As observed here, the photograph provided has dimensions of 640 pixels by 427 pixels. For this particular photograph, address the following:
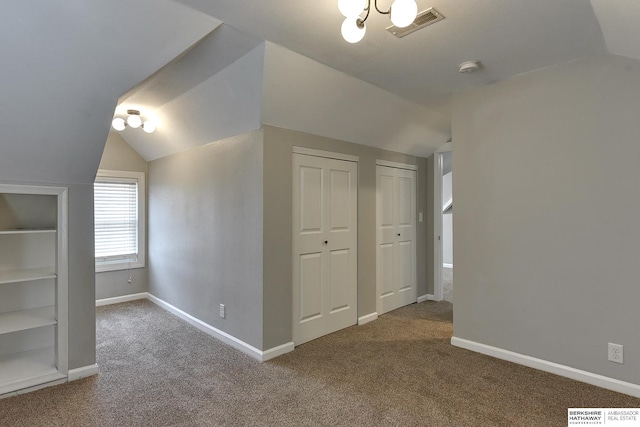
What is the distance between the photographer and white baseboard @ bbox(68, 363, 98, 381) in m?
2.56

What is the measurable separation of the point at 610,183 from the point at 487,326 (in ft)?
4.69

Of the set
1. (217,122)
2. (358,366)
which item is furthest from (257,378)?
(217,122)

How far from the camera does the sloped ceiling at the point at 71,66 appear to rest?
5.71ft

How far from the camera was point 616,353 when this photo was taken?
234 cm

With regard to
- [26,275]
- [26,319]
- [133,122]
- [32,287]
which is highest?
[133,122]

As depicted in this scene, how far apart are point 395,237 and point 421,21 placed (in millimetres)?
2703

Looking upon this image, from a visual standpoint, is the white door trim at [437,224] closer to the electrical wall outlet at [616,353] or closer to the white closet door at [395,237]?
the white closet door at [395,237]

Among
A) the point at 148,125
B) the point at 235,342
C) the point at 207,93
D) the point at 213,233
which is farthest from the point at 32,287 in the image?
the point at 207,93

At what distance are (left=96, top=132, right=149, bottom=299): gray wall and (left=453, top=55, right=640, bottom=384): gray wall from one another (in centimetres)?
412

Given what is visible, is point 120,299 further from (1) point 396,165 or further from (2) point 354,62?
(2) point 354,62

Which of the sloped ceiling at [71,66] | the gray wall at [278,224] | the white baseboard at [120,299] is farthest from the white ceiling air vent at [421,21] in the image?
the white baseboard at [120,299]

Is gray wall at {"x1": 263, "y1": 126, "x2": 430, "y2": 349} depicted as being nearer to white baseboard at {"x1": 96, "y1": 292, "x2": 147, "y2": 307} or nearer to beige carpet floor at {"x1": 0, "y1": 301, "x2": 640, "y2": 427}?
beige carpet floor at {"x1": 0, "y1": 301, "x2": 640, "y2": 427}

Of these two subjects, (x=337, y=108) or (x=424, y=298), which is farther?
(x=424, y=298)

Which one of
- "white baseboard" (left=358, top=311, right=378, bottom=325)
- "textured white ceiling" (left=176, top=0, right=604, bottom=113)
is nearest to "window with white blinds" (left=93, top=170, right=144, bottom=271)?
"white baseboard" (left=358, top=311, right=378, bottom=325)
